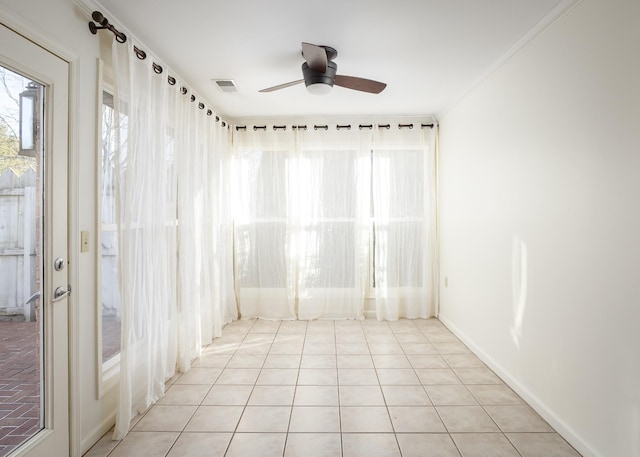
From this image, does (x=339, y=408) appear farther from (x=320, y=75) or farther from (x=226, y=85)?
(x=226, y=85)

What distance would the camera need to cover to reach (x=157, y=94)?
2676mm

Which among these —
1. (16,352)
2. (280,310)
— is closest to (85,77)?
(16,352)

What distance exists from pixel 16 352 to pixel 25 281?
1.00ft

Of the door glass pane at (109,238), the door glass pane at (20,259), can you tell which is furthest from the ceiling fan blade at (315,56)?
the door glass pane at (20,259)

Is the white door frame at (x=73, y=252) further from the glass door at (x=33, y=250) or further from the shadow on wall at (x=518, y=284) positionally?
the shadow on wall at (x=518, y=284)

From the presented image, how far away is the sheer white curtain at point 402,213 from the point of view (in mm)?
4457

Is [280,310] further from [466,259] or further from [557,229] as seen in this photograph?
[557,229]

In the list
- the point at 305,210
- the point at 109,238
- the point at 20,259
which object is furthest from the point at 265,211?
the point at 20,259

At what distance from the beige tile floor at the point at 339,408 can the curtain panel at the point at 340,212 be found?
92 cm

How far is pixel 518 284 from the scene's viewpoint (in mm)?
2658

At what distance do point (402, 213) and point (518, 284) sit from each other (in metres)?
1.95

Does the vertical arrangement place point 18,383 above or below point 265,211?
below

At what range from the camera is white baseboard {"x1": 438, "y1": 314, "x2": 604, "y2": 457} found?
198cm

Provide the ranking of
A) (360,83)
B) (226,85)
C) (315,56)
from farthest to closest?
(226,85) → (360,83) → (315,56)
